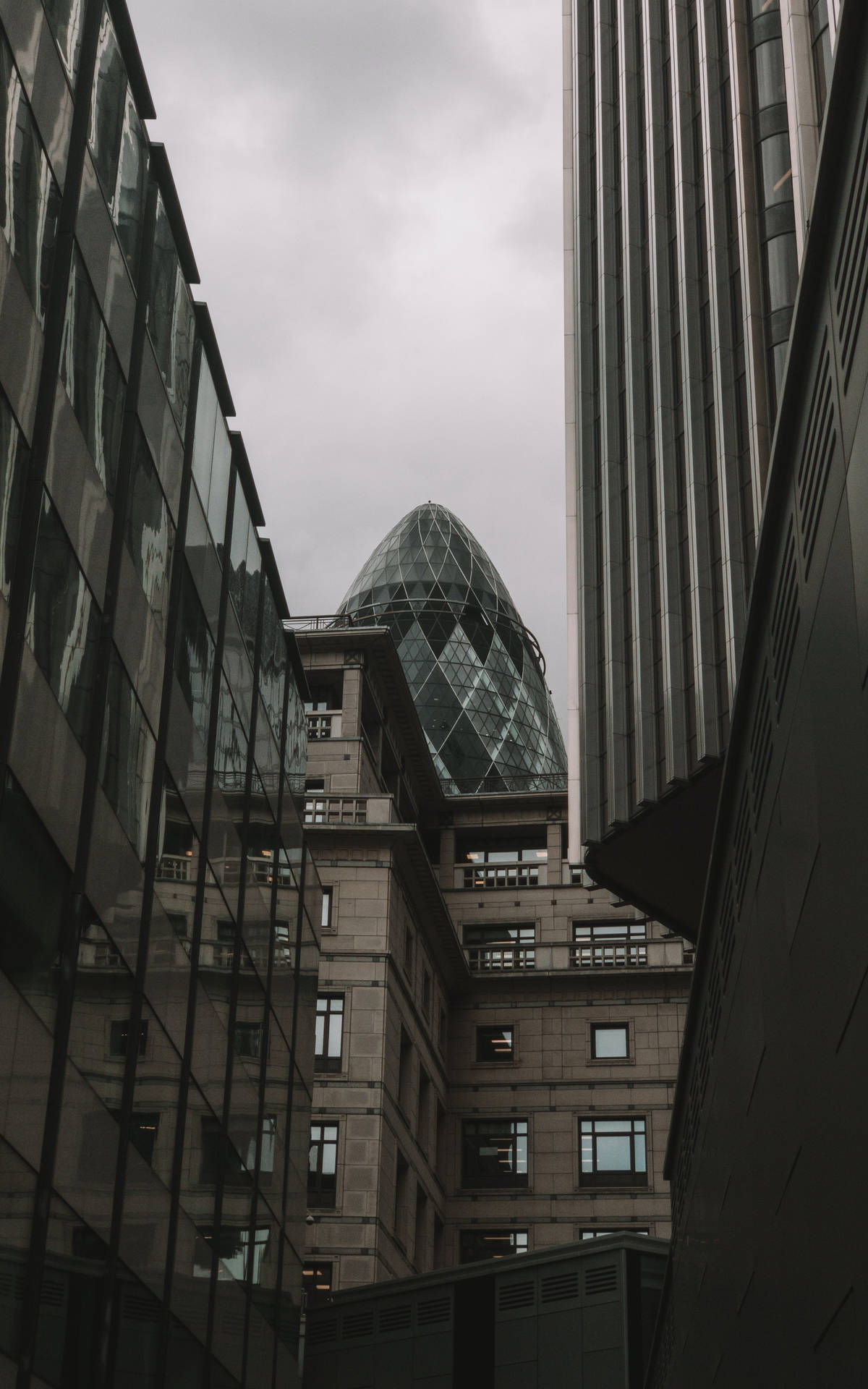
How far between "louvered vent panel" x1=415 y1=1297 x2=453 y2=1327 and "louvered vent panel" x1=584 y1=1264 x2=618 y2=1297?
3.99 m

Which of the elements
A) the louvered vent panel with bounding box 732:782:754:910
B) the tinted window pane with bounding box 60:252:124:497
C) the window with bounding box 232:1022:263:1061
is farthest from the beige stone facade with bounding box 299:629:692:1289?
the louvered vent panel with bounding box 732:782:754:910

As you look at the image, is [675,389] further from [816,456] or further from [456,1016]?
[456,1016]

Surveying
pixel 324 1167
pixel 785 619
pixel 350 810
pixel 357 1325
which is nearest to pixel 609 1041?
pixel 350 810

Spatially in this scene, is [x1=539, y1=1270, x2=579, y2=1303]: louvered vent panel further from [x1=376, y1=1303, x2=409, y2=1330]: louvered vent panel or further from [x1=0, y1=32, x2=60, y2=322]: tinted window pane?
[x1=0, y1=32, x2=60, y2=322]: tinted window pane

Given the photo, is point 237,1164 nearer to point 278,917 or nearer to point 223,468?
point 278,917

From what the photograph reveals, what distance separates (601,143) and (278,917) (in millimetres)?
23602

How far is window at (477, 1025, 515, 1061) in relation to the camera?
198 feet

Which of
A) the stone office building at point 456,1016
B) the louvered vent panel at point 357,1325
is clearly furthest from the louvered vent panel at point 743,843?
the stone office building at point 456,1016

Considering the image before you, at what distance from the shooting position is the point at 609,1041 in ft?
196

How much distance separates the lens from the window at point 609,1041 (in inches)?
2341

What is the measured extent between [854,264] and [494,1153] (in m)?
53.7

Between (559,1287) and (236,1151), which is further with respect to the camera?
(559,1287)

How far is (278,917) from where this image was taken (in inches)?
1163

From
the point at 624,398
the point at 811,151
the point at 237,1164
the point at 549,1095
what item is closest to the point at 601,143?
the point at 624,398
